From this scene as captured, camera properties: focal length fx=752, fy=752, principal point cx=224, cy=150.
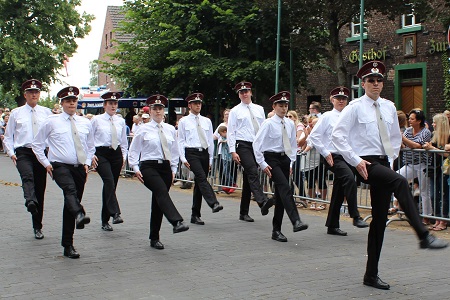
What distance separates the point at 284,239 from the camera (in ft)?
32.1

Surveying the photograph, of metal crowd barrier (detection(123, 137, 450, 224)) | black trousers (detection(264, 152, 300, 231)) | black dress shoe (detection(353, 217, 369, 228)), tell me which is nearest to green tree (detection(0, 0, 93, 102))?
metal crowd barrier (detection(123, 137, 450, 224))

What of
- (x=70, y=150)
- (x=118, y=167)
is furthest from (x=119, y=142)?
(x=70, y=150)

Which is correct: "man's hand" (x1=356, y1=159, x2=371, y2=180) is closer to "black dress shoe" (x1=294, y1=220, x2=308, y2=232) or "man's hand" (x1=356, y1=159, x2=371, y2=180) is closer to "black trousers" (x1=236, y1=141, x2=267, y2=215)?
"black dress shoe" (x1=294, y1=220, x2=308, y2=232)

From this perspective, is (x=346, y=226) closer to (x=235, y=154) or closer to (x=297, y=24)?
(x=235, y=154)

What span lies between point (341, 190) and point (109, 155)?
3475 millimetres

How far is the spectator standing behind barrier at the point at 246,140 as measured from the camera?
11555 millimetres

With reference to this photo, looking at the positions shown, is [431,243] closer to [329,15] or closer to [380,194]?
[380,194]

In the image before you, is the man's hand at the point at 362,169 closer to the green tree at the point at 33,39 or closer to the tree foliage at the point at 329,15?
the tree foliage at the point at 329,15

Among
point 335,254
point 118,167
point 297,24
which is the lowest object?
point 335,254

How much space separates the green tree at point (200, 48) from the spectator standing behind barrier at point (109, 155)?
1266cm

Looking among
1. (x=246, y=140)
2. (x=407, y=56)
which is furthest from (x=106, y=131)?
(x=407, y=56)

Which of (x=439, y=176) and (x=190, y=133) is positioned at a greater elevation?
(x=190, y=133)

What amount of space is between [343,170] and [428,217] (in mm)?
1610

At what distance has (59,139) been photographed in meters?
8.89
